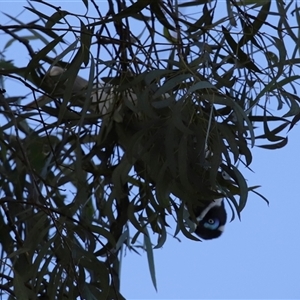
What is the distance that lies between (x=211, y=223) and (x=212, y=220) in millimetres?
14

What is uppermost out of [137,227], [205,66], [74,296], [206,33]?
[206,33]

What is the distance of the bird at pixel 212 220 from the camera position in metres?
1.51

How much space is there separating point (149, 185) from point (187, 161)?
216 mm

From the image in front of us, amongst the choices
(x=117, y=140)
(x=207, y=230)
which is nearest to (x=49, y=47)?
(x=117, y=140)

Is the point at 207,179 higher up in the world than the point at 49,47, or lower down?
lower down

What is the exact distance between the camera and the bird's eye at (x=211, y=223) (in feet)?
5.15

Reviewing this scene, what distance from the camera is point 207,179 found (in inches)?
44.6

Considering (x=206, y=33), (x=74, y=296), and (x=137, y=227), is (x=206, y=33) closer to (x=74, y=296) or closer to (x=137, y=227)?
(x=137, y=227)

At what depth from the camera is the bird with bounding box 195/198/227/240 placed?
1.51 metres

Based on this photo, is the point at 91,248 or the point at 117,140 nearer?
the point at 91,248

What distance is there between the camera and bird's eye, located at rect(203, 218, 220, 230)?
1569mm

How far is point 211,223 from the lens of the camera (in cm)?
158

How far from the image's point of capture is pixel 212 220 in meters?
1.57

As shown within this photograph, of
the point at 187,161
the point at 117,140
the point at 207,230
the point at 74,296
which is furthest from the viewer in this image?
the point at 207,230
